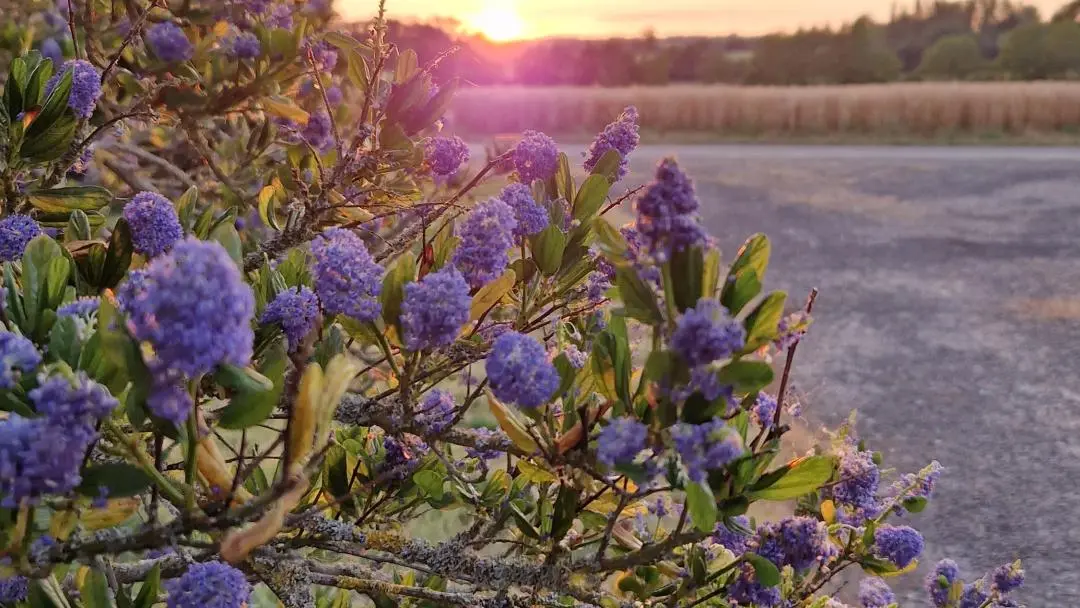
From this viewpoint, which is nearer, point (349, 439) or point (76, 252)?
point (76, 252)

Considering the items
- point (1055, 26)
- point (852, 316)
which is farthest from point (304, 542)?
point (1055, 26)

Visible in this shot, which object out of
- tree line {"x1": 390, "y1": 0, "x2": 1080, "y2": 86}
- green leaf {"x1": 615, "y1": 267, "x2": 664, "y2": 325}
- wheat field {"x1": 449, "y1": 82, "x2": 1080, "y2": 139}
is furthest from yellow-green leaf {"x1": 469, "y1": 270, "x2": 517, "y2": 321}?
tree line {"x1": 390, "y1": 0, "x2": 1080, "y2": 86}

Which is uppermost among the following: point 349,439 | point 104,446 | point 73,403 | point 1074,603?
point 73,403

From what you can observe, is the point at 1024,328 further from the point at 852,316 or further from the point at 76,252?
the point at 76,252

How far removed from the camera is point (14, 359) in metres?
0.68

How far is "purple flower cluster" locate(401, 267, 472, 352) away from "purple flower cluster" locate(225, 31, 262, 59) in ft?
4.24

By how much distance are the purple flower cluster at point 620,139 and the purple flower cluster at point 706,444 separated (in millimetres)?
539

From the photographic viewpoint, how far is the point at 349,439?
1.43 m

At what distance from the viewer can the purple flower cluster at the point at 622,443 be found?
2.43 feet

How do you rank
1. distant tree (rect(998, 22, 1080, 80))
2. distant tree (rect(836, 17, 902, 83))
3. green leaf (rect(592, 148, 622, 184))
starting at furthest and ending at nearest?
distant tree (rect(836, 17, 902, 83)) → distant tree (rect(998, 22, 1080, 80)) → green leaf (rect(592, 148, 622, 184))

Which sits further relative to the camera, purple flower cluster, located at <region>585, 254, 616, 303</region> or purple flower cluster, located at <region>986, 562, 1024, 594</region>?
purple flower cluster, located at <region>986, 562, 1024, 594</region>

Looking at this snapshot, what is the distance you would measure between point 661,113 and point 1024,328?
15.4 meters

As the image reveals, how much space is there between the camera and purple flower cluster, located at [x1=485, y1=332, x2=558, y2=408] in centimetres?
80

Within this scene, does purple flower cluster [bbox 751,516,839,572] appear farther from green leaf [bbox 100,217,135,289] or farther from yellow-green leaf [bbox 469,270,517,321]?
green leaf [bbox 100,217,135,289]
